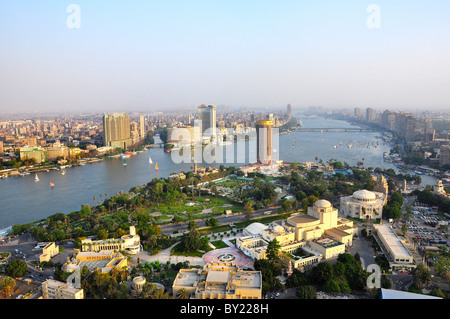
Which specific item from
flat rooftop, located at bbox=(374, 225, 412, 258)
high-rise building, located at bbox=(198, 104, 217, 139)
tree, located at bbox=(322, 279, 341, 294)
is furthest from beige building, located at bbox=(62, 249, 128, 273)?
high-rise building, located at bbox=(198, 104, 217, 139)

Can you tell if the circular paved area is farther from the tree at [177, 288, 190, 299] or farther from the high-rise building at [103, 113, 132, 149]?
the high-rise building at [103, 113, 132, 149]

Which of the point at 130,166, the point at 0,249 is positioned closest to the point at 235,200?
the point at 0,249

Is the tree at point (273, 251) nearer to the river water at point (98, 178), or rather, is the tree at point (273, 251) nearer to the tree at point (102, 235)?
the tree at point (102, 235)

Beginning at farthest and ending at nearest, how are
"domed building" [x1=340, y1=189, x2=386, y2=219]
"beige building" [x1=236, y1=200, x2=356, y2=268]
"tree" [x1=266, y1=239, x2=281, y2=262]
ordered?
"domed building" [x1=340, y1=189, x2=386, y2=219], "beige building" [x1=236, y1=200, x2=356, y2=268], "tree" [x1=266, y1=239, x2=281, y2=262]

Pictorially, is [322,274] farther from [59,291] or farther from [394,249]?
[59,291]

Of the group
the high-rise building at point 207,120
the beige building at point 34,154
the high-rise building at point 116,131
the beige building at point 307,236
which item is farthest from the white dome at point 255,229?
the high-rise building at point 207,120

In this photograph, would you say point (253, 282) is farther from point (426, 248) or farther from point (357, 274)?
point (426, 248)
